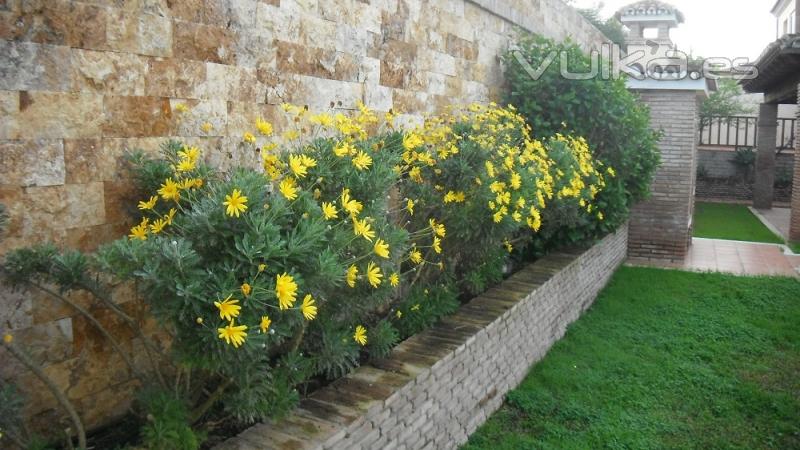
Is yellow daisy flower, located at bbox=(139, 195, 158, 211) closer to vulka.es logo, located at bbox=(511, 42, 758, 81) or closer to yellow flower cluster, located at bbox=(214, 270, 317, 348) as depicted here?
yellow flower cluster, located at bbox=(214, 270, 317, 348)

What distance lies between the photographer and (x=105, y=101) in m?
2.78

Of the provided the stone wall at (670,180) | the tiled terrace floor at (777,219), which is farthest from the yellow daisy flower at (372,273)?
the tiled terrace floor at (777,219)

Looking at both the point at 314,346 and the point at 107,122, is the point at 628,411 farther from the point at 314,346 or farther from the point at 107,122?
the point at 107,122

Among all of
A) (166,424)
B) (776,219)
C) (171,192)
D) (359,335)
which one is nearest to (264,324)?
(166,424)

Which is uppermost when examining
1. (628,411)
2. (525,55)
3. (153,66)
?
(525,55)

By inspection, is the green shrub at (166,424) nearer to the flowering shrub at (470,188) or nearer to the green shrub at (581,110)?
the flowering shrub at (470,188)

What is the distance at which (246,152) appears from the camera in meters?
3.56

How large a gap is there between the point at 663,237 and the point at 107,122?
27.1ft

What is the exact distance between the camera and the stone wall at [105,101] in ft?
8.23

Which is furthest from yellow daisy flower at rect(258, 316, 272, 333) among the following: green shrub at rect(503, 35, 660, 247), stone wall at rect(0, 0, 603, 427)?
green shrub at rect(503, 35, 660, 247)

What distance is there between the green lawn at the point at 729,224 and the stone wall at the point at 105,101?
385 inches

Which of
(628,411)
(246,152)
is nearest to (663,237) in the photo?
(628,411)

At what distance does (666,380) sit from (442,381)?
2155 millimetres

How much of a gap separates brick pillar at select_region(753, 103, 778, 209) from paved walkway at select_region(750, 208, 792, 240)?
0.32 meters
